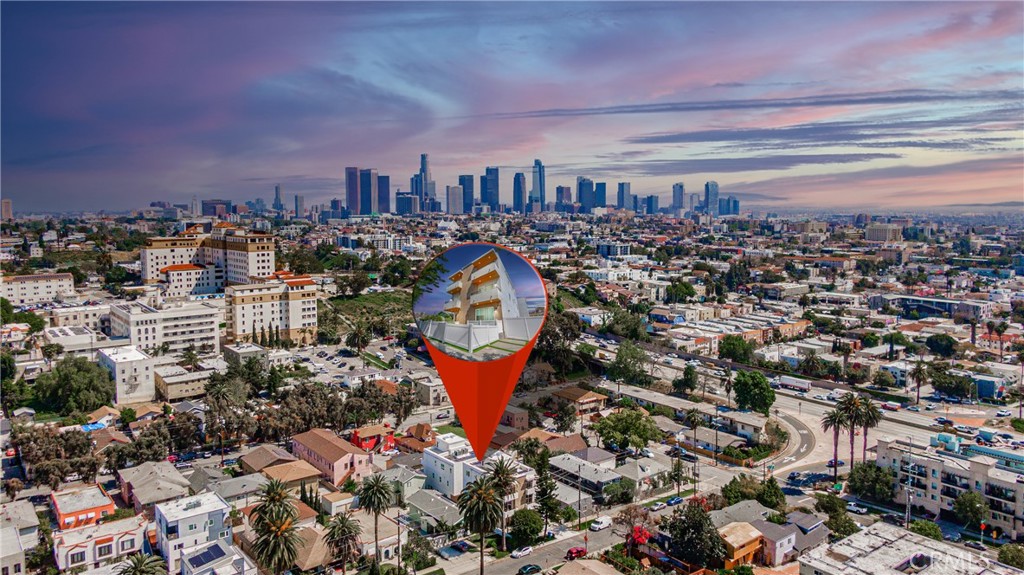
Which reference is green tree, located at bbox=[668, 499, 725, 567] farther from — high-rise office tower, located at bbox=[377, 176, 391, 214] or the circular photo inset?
high-rise office tower, located at bbox=[377, 176, 391, 214]

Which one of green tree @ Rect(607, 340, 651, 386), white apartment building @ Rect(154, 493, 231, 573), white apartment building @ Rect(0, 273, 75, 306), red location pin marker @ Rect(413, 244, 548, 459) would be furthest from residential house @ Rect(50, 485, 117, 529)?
white apartment building @ Rect(0, 273, 75, 306)

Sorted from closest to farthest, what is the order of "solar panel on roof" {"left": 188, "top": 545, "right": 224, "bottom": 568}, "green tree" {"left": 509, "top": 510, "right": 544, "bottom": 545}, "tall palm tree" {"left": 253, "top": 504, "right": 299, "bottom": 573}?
"tall palm tree" {"left": 253, "top": 504, "right": 299, "bottom": 573} → "solar panel on roof" {"left": 188, "top": 545, "right": 224, "bottom": 568} → "green tree" {"left": 509, "top": 510, "right": 544, "bottom": 545}

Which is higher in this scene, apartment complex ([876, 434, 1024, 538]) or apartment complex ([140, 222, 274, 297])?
apartment complex ([140, 222, 274, 297])

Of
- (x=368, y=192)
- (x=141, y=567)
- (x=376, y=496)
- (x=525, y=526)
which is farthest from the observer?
(x=368, y=192)

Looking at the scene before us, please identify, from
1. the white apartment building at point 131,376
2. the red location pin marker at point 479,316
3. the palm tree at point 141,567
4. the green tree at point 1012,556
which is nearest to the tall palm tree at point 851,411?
the green tree at point 1012,556

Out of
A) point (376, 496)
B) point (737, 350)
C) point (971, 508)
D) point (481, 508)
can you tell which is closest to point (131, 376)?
point (376, 496)

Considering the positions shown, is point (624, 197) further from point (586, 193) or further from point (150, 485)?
point (150, 485)
